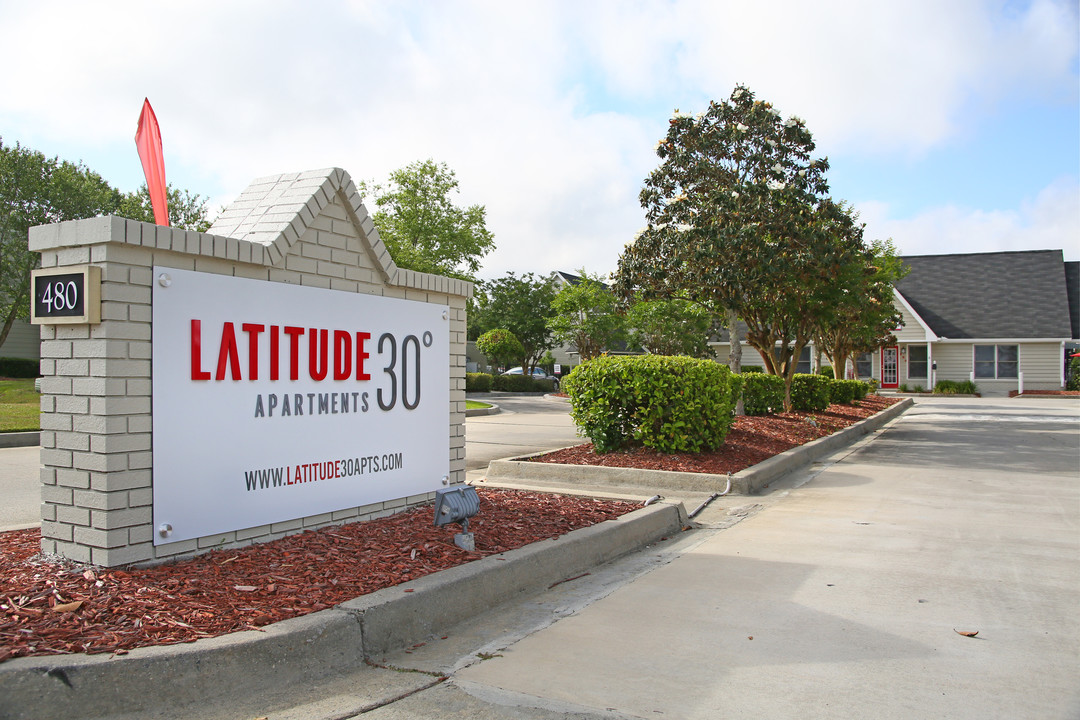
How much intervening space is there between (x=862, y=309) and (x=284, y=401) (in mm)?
19720

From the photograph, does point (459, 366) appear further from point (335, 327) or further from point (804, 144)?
point (804, 144)

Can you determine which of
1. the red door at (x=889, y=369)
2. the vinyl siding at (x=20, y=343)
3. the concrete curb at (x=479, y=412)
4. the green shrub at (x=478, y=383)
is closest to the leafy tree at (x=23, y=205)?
the vinyl siding at (x=20, y=343)

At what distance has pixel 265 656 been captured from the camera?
3764 millimetres

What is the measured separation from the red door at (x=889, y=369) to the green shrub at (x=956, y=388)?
2.53 metres

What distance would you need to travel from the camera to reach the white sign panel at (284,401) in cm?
484

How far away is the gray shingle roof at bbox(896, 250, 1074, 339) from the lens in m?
40.4

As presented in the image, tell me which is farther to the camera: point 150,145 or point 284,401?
point 150,145

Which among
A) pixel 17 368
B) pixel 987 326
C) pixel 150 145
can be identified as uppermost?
pixel 987 326

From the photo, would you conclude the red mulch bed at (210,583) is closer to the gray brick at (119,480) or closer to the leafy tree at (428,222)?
the gray brick at (119,480)

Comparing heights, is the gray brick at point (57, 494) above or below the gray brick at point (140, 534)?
above

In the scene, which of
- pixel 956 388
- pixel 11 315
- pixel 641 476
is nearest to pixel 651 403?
pixel 641 476

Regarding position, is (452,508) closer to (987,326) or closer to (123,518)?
(123,518)

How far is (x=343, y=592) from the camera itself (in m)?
4.52

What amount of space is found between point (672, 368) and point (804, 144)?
8.52 meters
